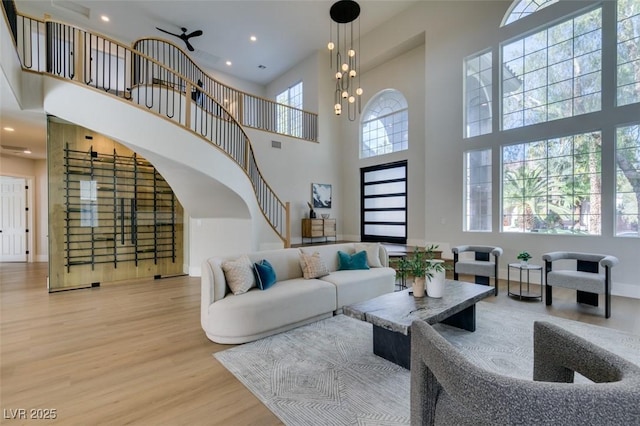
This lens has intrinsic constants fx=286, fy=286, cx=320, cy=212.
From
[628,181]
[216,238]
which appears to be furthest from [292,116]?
[628,181]

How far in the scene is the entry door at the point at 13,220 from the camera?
26.3ft

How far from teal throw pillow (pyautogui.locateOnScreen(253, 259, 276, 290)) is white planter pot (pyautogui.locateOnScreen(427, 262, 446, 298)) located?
5.94 ft

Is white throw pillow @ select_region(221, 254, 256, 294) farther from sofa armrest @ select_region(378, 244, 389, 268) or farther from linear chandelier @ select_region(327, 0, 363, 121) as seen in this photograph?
linear chandelier @ select_region(327, 0, 363, 121)

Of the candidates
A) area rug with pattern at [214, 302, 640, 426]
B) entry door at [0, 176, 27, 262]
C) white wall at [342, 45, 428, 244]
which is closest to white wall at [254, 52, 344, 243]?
white wall at [342, 45, 428, 244]

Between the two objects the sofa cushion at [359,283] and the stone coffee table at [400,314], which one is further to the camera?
the sofa cushion at [359,283]

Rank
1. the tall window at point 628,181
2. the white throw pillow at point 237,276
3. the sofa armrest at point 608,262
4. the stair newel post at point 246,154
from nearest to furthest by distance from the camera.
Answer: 1. the white throw pillow at point 237,276
2. the sofa armrest at point 608,262
3. the tall window at point 628,181
4. the stair newel post at point 246,154

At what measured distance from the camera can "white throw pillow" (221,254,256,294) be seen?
3.22m

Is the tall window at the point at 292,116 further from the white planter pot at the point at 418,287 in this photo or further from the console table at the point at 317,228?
the white planter pot at the point at 418,287

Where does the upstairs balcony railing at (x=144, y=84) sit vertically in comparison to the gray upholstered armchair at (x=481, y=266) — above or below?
above

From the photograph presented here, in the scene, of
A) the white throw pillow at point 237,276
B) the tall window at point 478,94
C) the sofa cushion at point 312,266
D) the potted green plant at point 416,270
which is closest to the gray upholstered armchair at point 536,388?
the potted green plant at point 416,270

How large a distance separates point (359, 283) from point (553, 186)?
14.8 ft

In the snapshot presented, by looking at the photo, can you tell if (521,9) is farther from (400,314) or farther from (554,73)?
(400,314)

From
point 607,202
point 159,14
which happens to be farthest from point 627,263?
point 159,14

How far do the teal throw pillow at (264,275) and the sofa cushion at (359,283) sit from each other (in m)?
0.74
